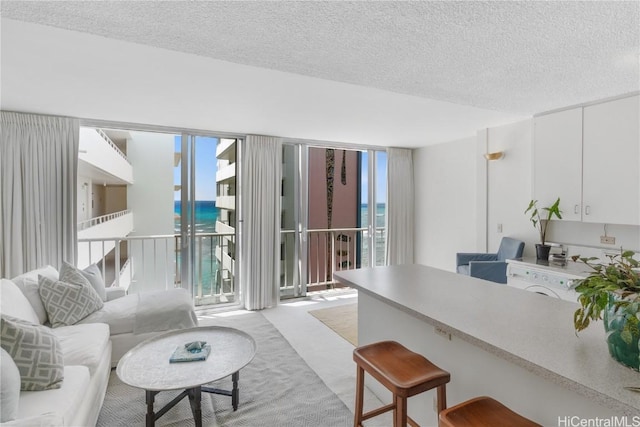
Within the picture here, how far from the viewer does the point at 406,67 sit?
2.08 m

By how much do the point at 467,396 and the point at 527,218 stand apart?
303 centimetres

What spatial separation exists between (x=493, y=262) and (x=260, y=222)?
298cm

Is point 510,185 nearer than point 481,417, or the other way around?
point 481,417

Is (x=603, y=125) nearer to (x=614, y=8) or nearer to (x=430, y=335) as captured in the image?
(x=614, y=8)

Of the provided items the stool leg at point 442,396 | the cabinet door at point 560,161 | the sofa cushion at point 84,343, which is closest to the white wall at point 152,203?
the sofa cushion at point 84,343

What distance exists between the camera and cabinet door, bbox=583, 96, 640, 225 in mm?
2812

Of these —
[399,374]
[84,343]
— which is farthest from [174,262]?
[399,374]

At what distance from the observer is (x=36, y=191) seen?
346cm

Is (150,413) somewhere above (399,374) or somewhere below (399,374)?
below

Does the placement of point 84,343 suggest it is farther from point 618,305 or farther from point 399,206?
point 399,206

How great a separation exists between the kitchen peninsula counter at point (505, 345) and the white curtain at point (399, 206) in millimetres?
3302

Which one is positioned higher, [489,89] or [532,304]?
[489,89]

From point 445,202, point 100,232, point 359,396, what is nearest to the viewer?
point 359,396

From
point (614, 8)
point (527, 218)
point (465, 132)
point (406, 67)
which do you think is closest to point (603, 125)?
point (527, 218)
